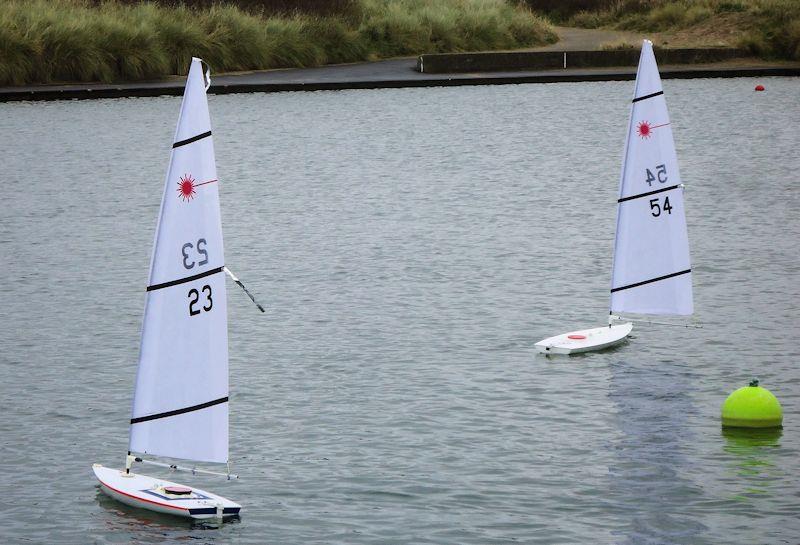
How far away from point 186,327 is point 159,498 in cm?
169

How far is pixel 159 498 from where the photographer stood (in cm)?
1491

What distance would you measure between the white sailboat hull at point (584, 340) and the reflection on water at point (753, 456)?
3.98 meters

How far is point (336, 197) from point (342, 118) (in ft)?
56.3

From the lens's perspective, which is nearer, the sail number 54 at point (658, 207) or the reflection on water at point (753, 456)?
the reflection on water at point (753, 456)

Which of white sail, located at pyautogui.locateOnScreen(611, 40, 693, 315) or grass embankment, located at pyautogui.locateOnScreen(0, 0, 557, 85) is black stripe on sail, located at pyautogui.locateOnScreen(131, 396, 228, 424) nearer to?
white sail, located at pyautogui.locateOnScreen(611, 40, 693, 315)

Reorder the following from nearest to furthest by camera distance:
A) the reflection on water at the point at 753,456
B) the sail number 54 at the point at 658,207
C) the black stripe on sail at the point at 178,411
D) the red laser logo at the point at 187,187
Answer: the red laser logo at the point at 187,187, the black stripe on sail at the point at 178,411, the reflection on water at the point at 753,456, the sail number 54 at the point at 658,207

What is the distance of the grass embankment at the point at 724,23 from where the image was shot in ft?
216

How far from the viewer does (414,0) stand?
72312 mm

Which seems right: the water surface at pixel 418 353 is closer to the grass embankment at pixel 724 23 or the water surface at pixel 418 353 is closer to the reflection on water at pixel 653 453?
the reflection on water at pixel 653 453

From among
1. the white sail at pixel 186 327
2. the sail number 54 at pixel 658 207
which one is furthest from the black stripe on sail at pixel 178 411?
the sail number 54 at pixel 658 207

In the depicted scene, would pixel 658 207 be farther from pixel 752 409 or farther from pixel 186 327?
pixel 186 327

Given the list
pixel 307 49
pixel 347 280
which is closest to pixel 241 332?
pixel 347 280

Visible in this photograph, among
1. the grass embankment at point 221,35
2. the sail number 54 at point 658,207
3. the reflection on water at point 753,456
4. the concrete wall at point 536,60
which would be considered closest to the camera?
the reflection on water at point 753,456

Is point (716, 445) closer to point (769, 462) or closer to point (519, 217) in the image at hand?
point (769, 462)
